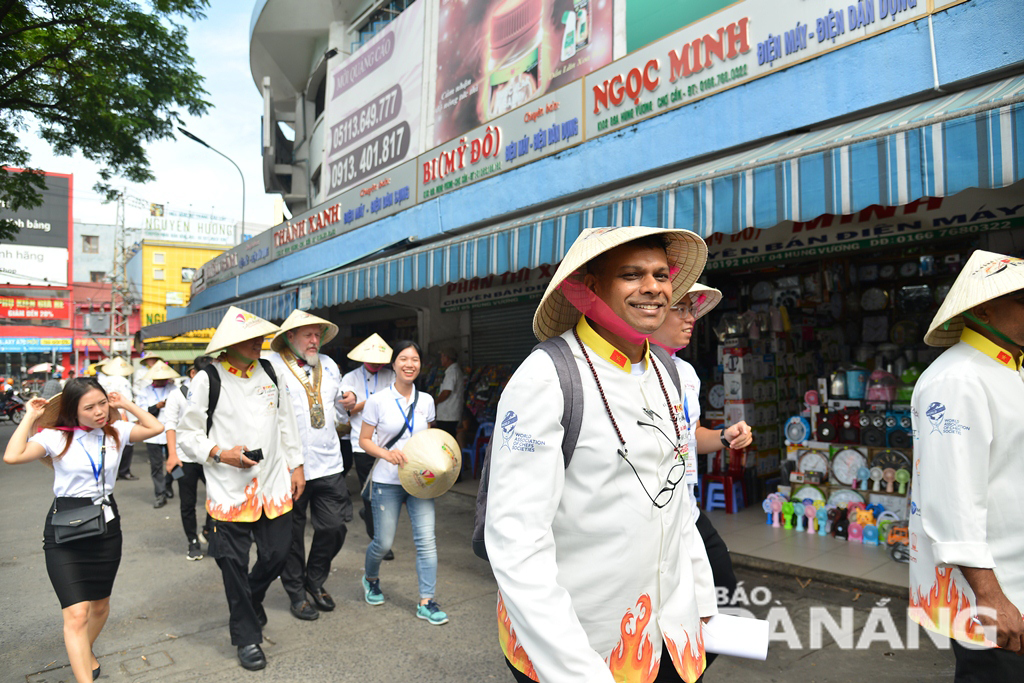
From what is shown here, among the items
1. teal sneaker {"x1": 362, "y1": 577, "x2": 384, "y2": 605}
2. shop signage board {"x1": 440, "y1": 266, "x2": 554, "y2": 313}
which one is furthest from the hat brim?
shop signage board {"x1": 440, "y1": 266, "x2": 554, "y2": 313}

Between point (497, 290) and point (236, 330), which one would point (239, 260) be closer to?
point (497, 290)

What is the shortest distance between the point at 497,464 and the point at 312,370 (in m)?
3.92

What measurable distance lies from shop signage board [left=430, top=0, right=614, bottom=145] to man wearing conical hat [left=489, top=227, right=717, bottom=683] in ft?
19.6

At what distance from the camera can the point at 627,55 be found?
6484 mm

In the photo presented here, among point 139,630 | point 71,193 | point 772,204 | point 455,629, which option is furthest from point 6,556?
point 71,193

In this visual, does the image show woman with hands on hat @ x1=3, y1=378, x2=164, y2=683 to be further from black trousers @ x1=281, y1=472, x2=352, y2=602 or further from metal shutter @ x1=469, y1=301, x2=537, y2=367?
metal shutter @ x1=469, y1=301, x2=537, y2=367

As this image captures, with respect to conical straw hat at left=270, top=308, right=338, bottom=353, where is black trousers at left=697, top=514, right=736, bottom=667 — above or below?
below

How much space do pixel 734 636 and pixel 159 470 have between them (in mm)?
9332

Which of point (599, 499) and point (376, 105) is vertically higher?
point (376, 105)

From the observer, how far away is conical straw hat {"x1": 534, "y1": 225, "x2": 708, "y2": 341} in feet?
5.81

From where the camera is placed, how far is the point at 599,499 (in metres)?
1.68

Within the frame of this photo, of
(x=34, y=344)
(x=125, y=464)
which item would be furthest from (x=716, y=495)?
(x=34, y=344)

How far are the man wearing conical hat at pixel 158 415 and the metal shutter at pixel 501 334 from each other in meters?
4.61

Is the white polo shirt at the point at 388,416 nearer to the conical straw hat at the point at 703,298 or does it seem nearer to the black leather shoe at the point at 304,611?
the black leather shoe at the point at 304,611
